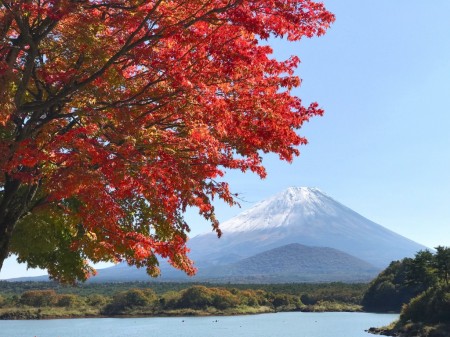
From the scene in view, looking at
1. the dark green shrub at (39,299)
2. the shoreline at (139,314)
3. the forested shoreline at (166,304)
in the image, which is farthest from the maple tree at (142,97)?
the dark green shrub at (39,299)

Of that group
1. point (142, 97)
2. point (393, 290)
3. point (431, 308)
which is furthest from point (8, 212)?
point (393, 290)

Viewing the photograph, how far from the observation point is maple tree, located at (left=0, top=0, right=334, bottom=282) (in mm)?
9891

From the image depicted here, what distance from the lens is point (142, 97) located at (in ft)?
35.4

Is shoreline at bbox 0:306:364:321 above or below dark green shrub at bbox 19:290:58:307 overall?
below

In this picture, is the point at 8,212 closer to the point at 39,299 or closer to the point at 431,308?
the point at 431,308

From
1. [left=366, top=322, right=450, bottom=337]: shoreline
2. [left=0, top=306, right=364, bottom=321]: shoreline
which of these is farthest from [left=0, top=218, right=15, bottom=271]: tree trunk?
[left=0, top=306, right=364, bottom=321]: shoreline

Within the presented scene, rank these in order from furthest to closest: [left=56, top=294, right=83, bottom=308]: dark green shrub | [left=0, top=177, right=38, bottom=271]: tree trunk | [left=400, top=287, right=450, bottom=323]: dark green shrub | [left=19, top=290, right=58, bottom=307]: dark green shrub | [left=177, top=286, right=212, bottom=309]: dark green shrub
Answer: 1. [left=177, top=286, right=212, bottom=309]: dark green shrub
2. [left=56, top=294, right=83, bottom=308]: dark green shrub
3. [left=19, top=290, right=58, bottom=307]: dark green shrub
4. [left=400, top=287, right=450, bottom=323]: dark green shrub
5. [left=0, top=177, right=38, bottom=271]: tree trunk

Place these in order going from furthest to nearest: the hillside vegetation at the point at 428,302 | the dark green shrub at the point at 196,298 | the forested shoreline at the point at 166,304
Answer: the dark green shrub at the point at 196,298 < the forested shoreline at the point at 166,304 < the hillside vegetation at the point at 428,302

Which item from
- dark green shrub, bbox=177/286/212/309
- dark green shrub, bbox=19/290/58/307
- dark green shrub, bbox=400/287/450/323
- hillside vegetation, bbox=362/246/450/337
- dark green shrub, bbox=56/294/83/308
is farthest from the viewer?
dark green shrub, bbox=177/286/212/309

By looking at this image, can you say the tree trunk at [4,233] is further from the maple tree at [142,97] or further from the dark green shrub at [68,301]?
the dark green shrub at [68,301]

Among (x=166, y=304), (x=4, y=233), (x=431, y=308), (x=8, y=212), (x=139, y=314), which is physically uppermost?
(x=8, y=212)

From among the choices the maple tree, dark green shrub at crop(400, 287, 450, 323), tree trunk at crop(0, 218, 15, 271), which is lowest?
dark green shrub at crop(400, 287, 450, 323)

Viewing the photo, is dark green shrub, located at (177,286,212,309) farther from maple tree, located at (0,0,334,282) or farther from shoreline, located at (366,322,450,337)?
maple tree, located at (0,0,334,282)

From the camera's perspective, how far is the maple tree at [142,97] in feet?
32.4
